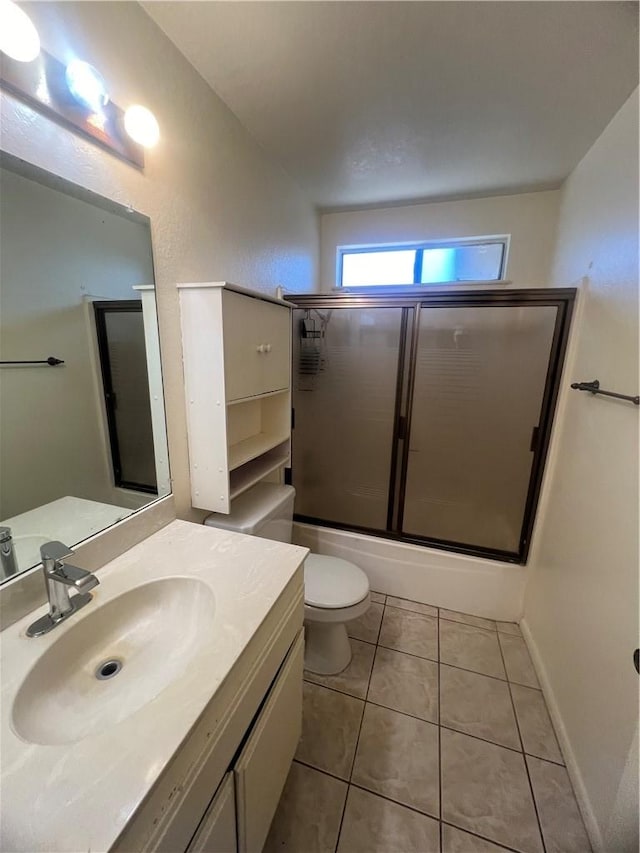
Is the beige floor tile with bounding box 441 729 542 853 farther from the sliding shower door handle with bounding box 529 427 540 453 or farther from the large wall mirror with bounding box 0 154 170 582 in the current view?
the large wall mirror with bounding box 0 154 170 582

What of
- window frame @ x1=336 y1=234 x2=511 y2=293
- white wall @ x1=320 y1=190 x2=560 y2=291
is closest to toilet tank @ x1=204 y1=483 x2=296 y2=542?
window frame @ x1=336 y1=234 x2=511 y2=293

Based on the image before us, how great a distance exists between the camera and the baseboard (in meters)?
1.09

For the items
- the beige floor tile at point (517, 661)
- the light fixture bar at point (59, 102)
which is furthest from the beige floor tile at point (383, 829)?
the light fixture bar at point (59, 102)

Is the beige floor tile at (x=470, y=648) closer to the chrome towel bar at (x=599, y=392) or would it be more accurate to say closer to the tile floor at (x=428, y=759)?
the tile floor at (x=428, y=759)

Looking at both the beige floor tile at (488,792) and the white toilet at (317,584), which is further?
the white toilet at (317,584)

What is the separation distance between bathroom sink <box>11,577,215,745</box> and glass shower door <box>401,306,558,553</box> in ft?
4.87

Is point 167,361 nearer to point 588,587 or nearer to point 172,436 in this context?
point 172,436

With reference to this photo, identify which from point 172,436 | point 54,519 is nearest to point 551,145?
point 172,436

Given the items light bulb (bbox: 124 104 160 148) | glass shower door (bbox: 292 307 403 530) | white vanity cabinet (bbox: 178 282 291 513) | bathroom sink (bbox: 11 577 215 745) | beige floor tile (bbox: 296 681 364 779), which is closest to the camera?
bathroom sink (bbox: 11 577 215 745)

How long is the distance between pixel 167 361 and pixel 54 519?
59 centimetres

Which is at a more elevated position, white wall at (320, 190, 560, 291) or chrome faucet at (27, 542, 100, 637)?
white wall at (320, 190, 560, 291)

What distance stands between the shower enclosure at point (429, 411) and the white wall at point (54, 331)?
3.95 feet

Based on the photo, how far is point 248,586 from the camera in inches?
36.9

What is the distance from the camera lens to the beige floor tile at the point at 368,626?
1.87 m
